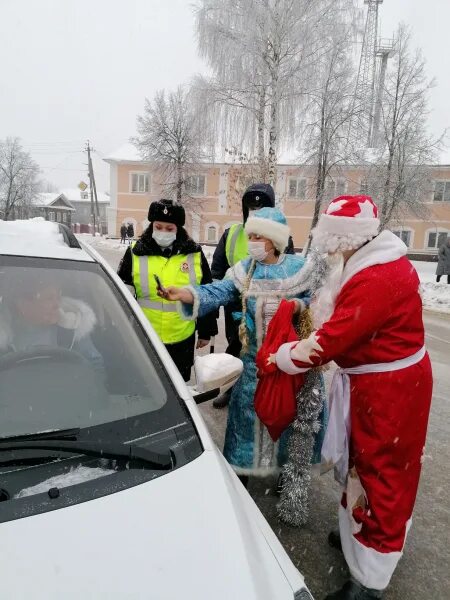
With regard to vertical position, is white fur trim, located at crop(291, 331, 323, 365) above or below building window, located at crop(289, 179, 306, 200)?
below

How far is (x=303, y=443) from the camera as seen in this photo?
2.50 m

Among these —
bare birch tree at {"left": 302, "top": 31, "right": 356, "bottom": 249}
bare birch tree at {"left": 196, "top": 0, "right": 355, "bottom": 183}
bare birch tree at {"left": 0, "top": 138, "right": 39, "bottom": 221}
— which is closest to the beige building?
bare birch tree at {"left": 302, "top": 31, "right": 356, "bottom": 249}

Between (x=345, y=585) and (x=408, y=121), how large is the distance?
2169 centimetres

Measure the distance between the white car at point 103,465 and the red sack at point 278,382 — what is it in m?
0.61

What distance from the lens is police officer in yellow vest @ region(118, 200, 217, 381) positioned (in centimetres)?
304

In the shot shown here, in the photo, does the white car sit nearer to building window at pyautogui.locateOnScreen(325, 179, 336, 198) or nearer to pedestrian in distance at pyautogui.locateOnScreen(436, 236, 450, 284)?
pedestrian in distance at pyautogui.locateOnScreen(436, 236, 450, 284)

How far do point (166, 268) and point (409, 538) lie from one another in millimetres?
2107

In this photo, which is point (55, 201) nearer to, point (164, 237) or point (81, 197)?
point (81, 197)

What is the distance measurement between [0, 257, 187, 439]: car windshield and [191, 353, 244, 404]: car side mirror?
0.15 m

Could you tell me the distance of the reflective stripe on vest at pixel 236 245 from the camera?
390cm

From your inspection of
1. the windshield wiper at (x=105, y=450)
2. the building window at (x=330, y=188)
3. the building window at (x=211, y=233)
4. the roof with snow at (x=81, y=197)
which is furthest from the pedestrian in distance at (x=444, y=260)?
the roof with snow at (x=81, y=197)

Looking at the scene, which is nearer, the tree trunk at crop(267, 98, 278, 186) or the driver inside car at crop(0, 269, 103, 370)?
the driver inside car at crop(0, 269, 103, 370)

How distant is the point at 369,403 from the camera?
77.0 inches

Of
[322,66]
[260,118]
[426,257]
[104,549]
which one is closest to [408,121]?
[322,66]
